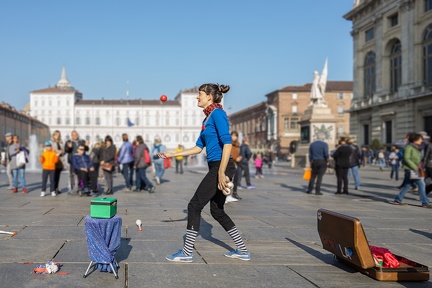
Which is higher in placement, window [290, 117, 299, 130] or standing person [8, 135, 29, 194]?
window [290, 117, 299, 130]

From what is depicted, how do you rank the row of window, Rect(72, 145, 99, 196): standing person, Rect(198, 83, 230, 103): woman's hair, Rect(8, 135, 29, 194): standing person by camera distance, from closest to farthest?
Rect(198, 83, 230, 103): woman's hair → Rect(72, 145, 99, 196): standing person → Rect(8, 135, 29, 194): standing person → the row of window

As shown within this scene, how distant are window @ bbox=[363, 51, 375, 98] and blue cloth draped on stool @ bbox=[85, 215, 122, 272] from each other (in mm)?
47051

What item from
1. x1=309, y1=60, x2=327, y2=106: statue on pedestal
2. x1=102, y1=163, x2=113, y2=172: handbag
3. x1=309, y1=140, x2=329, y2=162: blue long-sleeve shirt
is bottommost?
x1=102, y1=163, x2=113, y2=172: handbag

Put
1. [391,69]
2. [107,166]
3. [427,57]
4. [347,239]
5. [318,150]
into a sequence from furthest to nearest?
[391,69], [427,57], [318,150], [107,166], [347,239]

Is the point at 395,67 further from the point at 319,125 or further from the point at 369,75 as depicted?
the point at 319,125

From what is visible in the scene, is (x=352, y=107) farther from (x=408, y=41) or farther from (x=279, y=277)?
(x=279, y=277)

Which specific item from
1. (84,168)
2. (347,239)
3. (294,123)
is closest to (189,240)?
(347,239)

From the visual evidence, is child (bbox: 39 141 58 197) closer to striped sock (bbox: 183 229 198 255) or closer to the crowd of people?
the crowd of people

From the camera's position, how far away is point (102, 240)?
4.58 meters

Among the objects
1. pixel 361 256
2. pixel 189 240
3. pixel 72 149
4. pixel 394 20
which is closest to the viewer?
pixel 361 256

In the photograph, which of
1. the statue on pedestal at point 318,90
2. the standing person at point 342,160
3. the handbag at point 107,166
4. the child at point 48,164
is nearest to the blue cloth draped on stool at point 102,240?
the child at point 48,164

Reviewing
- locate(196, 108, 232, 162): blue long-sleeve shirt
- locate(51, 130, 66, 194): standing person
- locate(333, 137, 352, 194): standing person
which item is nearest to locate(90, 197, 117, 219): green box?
locate(196, 108, 232, 162): blue long-sleeve shirt

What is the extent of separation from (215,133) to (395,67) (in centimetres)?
4282

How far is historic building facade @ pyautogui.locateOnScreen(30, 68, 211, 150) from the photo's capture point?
477 feet
